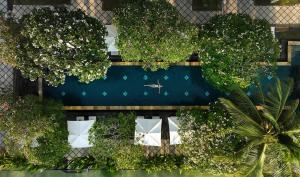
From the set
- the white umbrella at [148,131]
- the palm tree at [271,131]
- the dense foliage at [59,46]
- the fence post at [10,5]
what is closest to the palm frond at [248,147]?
the palm tree at [271,131]

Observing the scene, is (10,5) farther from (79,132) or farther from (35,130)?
(79,132)

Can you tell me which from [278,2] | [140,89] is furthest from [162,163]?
[278,2]

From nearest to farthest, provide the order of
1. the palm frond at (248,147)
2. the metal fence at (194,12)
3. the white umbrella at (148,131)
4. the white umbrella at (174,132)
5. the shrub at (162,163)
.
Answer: the palm frond at (248,147), the white umbrella at (148,131), the white umbrella at (174,132), the shrub at (162,163), the metal fence at (194,12)

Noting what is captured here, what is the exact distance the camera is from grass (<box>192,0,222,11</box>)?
2458cm

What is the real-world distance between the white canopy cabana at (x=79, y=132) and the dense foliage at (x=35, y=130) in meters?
0.36

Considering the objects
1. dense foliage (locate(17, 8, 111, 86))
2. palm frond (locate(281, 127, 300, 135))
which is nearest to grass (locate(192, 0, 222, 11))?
dense foliage (locate(17, 8, 111, 86))

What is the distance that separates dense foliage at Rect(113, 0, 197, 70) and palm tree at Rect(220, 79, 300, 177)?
3178mm

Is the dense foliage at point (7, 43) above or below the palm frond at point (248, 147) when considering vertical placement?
above

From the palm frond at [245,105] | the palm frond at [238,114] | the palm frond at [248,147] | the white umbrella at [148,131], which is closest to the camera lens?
the palm frond at [248,147]

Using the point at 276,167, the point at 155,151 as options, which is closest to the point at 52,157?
the point at 155,151

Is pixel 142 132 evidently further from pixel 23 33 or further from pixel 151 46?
pixel 23 33

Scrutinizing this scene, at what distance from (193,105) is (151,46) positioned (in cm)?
488

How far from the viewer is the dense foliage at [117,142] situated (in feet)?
74.7

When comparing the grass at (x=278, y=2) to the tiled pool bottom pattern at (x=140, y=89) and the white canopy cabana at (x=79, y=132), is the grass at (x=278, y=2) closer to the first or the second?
the tiled pool bottom pattern at (x=140, y=89)
